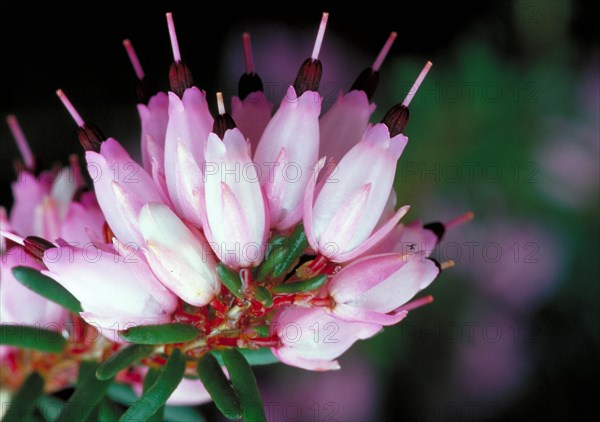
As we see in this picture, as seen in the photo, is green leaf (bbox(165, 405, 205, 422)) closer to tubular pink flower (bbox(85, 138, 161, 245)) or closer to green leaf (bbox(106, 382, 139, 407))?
green leaf (bbox(106, 382, 139, 407))

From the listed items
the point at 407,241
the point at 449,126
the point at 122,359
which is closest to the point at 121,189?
the point at 122,359

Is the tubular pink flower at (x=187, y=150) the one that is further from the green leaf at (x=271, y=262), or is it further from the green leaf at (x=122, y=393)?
the green leaf at (x=122, y=393)

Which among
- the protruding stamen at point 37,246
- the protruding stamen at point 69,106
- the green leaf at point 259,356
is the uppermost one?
the protruding stamen at point 69,106

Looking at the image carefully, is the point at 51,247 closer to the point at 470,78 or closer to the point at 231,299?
the point at 231,299

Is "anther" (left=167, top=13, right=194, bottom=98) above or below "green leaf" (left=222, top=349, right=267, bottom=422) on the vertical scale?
above

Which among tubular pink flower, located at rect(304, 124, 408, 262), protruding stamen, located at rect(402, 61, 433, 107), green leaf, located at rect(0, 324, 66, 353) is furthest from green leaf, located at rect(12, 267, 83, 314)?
protruding stamen, located at rect(402, 61, 433, 107)

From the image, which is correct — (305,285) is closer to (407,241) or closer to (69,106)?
(407,241)

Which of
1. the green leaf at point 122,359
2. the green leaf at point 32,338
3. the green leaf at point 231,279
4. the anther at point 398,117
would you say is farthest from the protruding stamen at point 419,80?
the green leaf at point 32,338
